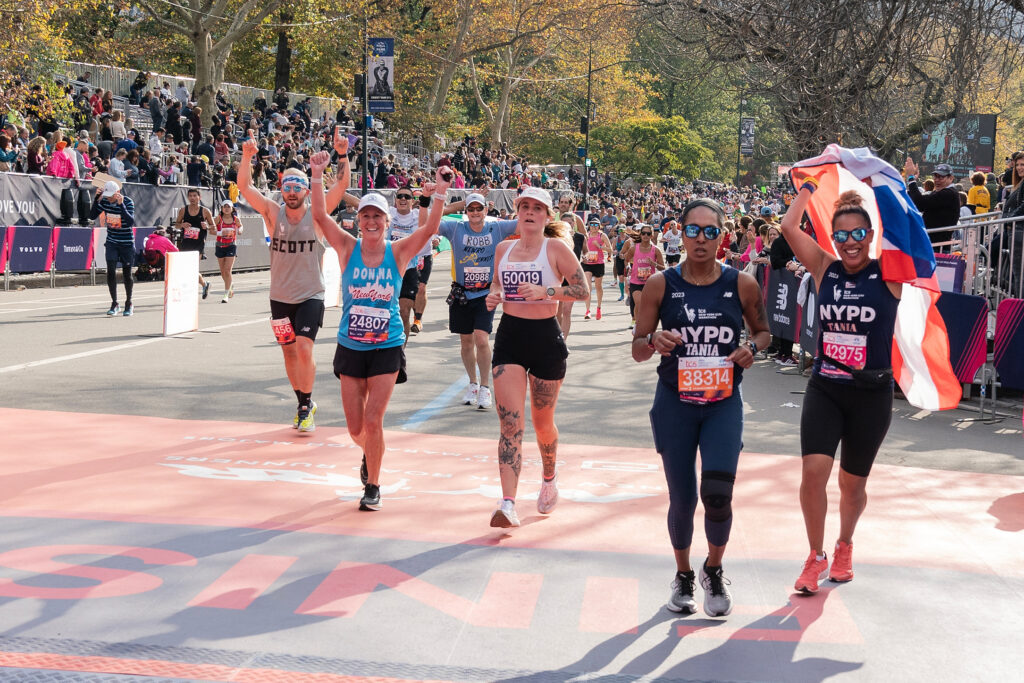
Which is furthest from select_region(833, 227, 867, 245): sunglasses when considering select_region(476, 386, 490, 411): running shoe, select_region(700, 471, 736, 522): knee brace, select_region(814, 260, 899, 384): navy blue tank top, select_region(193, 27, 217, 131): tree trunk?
select_region(193, 27, 217, 131): tree trunk

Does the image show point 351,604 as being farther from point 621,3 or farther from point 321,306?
point 621,3

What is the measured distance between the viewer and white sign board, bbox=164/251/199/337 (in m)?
14.8

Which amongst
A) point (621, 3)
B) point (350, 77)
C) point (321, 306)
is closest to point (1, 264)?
point (621, 3)

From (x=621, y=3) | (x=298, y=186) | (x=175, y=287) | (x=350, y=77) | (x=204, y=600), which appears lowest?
(x=204, y=600)

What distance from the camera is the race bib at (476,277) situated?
10438 mm

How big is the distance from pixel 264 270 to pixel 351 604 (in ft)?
86.2

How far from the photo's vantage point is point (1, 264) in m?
21.6

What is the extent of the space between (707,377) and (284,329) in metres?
4.63

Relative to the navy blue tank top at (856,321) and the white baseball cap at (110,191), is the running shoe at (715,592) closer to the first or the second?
the navy blue tank top at (856,321)

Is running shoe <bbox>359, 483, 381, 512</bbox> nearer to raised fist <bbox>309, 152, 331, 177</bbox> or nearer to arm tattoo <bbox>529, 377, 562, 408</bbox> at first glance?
arm tattoo <bbox>529, 377, 562, 408</bbox>

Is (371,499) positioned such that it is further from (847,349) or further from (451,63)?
(451,63)

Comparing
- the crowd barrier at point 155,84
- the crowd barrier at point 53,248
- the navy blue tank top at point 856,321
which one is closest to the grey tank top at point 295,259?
the navy blue tank top at point 856,321

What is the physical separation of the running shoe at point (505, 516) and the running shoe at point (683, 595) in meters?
1.40

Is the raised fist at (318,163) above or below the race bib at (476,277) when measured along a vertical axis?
above
